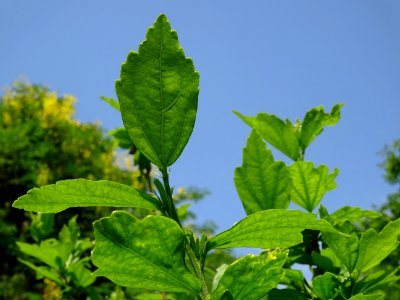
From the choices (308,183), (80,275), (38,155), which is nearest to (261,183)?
(308,183)

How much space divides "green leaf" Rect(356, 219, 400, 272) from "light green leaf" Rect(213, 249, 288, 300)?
1.24ft

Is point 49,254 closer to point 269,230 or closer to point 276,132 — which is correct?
point 276,132

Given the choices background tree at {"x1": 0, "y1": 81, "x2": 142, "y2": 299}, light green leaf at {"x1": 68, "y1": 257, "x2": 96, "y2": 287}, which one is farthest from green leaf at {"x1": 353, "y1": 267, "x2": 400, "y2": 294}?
background tree at {"x1": 0, "y1": 81, "x2": 142, "y2": 299}

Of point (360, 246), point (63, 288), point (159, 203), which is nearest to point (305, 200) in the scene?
point (360, 246)

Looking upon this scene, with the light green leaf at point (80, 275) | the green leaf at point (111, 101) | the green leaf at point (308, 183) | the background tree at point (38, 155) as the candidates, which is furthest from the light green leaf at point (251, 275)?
the background tree at point (38, 155)

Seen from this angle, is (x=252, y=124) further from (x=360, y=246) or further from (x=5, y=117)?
(x=5, y=117)

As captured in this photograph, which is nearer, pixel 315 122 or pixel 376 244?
pixel 376 244

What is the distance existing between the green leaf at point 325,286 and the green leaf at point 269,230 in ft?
0.77

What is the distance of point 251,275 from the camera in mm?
746

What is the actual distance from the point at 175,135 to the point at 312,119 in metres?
0.81

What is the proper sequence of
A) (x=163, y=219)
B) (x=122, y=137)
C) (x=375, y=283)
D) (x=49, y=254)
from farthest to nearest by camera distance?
1. (x=49, y=254)
2. (x=122, y=137)
3. (x=375, y=283)
4. (x=163, y=219)

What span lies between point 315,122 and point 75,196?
0.96m

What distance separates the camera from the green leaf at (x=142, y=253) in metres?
0.68

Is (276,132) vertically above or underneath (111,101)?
underneath
